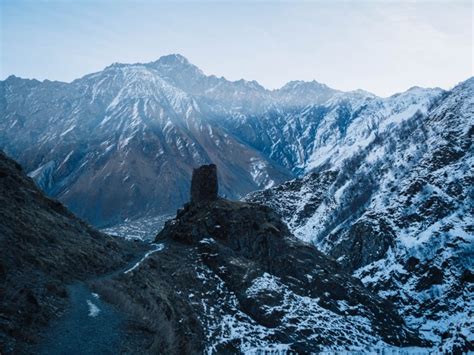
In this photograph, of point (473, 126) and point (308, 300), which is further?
point (473, 126)

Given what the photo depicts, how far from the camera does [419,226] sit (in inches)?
4247

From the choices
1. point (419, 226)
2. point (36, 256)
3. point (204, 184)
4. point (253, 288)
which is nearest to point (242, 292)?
point (253, 288)

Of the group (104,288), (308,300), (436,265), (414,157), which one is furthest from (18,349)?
(414,157)

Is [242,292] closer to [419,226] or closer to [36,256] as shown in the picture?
[36,256]

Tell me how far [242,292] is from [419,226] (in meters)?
59.2

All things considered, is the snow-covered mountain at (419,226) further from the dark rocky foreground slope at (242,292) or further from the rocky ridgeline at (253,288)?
the dark rocky foreground slope at (242,292)

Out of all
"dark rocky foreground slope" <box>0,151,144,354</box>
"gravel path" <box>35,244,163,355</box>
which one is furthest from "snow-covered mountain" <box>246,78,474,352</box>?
"dark rocky foreground slope" <box>0,151,144,354</box>

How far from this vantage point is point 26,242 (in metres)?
45.7

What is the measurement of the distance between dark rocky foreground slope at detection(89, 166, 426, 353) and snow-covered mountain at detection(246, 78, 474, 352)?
13679 mm

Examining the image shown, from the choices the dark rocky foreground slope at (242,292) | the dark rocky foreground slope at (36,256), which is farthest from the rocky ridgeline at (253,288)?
the dark rocky foreground slope at (36,256)

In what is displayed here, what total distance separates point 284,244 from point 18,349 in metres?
54.5

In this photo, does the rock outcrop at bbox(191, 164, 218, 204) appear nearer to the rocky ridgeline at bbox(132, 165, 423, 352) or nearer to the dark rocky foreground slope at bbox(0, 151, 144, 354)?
the rocky ridgeline at bbox(132, 165, 423, 352)

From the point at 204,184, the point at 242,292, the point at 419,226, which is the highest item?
the point at 204,184

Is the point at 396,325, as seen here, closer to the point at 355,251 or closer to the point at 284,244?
the point at 284,244
